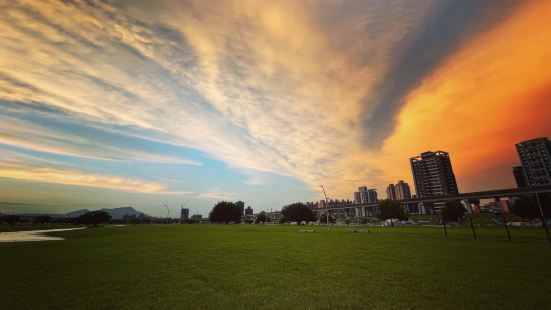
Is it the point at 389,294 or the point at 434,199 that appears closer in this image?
the point at 389,294

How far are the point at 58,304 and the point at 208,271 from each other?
21.3 feet

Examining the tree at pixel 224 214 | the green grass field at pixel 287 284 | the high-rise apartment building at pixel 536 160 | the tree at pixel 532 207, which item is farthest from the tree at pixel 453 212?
the high-rise apartment building at pixel 536 160

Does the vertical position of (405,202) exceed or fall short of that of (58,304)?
it exceeds it

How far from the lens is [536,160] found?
18112 centimetres

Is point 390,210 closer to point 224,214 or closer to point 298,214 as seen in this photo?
point 298,214

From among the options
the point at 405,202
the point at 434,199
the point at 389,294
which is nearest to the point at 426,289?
the point at 389,294

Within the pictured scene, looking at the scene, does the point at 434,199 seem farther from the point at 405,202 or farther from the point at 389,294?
the point at 389,294

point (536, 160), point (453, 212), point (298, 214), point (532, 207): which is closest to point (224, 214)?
point (298, 214)

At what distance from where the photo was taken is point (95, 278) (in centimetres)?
1238

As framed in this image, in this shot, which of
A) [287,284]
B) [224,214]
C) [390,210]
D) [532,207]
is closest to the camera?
[287,284]

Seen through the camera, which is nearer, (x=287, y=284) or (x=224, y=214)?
(x=287, y=284)

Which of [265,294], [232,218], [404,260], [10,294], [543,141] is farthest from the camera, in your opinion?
[543,141]

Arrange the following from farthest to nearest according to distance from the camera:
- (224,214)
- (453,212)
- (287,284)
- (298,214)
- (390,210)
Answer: (224,214), (298,214), (390,210), (453,212), (287,284)

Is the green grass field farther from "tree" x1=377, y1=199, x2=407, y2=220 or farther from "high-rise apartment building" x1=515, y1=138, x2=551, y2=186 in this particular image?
"high-rise apartment building" x1=515, y1=138, x2=551, y2=186
